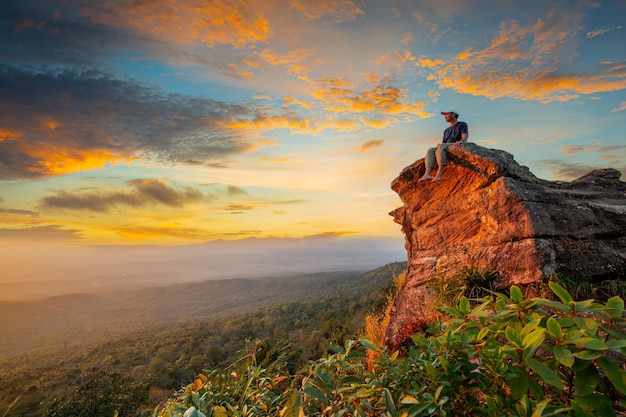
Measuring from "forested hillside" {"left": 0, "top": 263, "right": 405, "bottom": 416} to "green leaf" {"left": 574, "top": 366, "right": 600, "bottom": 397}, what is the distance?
1317 mm

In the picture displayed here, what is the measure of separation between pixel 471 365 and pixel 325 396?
738 mm

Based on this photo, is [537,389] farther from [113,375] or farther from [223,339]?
[223,339]

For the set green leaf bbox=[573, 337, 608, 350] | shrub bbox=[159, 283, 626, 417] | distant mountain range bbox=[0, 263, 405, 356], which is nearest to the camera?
green leaf bbox=[573, 337, 608, 350]

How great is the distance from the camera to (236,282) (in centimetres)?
18488

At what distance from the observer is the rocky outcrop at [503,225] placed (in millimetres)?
6023

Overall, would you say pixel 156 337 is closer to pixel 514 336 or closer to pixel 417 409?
pixel 417 409

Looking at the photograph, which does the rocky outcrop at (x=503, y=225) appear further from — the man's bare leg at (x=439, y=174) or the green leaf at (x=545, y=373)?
the green leaf at (x=545, y=373)

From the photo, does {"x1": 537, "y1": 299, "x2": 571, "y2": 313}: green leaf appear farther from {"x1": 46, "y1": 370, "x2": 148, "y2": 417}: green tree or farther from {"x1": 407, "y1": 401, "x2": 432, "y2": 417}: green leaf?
{"x1": 46, "y1": 370, "x2": 148, "y2": 417}: green tree

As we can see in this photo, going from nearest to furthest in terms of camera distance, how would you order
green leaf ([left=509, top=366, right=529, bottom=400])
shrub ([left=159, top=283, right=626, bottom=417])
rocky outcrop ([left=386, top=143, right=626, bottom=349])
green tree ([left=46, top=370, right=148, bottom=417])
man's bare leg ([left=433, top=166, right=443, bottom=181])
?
1. shrub ([left=159, top=283, right=626, bottom=417])
2. green leaf ([left=509, top=366, right=529, bottom=400])
3. rocky outcrop ([left=386, top=143, right=626, bottom=349])
4. man's bare leg ([left=433, top=166, right=443, bottom=181])
5. green tree ([left=46, top=370, right=148, bottom=417])

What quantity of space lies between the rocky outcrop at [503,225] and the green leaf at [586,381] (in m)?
5.34

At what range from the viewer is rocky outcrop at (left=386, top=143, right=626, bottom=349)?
237 inches

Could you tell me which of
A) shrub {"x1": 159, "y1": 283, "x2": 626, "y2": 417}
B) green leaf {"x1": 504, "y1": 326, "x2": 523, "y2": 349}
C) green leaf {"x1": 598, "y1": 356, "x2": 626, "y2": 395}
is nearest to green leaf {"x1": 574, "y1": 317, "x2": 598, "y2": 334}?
shrub {"x1": 159, "y1": 283, "x2": 626, "y2": 417}

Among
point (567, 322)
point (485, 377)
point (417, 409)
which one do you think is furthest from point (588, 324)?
point (417, 409)

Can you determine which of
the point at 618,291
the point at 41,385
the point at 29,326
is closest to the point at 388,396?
the point at 618,291
